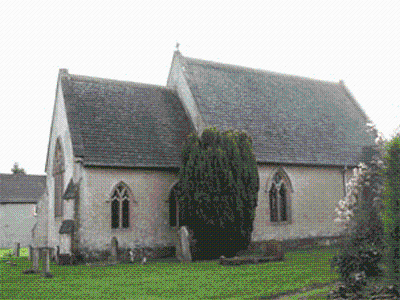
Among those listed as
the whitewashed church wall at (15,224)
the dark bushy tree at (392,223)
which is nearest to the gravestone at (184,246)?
the dark bushy tree at (392,223)

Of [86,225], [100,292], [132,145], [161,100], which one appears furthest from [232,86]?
[100,292]

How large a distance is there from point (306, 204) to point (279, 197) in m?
1.89

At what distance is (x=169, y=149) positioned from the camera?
2414 cm

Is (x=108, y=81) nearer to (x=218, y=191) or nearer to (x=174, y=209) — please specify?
(x=174, y=209)

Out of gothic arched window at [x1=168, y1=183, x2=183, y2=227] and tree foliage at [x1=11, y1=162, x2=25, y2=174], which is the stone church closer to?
gothic arched window at [x1=168, y1=183, x2=183, y2=227]

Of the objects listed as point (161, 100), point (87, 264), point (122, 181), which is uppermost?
point (161, 100)

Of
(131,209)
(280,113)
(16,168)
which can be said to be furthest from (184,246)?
(16,168)

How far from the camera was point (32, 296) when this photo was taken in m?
12.6

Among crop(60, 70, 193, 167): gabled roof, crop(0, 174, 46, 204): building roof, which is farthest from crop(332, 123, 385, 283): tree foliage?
crop(0, 174, 46, 204): building roof

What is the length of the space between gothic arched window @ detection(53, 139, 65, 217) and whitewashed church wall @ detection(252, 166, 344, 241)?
34.0ft

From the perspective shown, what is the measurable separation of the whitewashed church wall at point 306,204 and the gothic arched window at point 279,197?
0.93ft

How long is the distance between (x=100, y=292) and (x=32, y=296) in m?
1.78

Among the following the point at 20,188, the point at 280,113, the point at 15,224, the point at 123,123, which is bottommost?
the point at 15,224

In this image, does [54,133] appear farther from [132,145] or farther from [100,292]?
[100,292]
